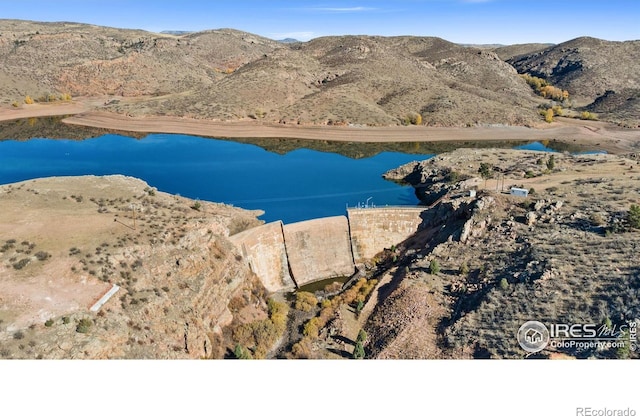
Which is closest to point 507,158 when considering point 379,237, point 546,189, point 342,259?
point 546,189

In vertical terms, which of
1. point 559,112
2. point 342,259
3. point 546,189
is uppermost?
point 559,112

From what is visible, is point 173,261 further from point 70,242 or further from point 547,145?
point 547,145

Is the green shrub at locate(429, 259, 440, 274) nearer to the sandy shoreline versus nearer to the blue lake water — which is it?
the blue lake water

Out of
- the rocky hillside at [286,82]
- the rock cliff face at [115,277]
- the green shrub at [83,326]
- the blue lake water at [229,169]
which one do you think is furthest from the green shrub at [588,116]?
the green shrub at [83,326]

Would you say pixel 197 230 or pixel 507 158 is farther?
pixel 507 158

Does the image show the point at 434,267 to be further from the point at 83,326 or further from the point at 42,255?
the point at 42,255

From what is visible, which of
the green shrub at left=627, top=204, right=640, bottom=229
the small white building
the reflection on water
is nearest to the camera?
Result: the green shrub at left=627, top=204, right=640, bottom=229

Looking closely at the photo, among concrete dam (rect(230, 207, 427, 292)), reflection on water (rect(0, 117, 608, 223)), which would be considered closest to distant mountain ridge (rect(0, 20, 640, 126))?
reflection on water (rect(0, 117, 608, 223))
